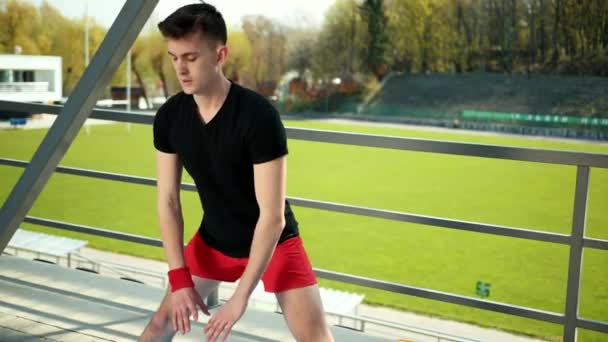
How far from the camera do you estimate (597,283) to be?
1727 centimetres

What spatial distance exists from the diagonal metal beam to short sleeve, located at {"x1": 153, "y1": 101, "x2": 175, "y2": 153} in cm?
28

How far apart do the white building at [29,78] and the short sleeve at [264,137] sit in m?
38.9

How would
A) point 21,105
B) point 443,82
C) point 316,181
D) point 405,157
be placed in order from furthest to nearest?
point 443,82 → point 405,157 → point 316,181 → point 21,105

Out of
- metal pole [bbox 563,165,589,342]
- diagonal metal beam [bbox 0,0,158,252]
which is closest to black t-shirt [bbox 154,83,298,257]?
diagonal metal beam [bbox 0,0,158,252]

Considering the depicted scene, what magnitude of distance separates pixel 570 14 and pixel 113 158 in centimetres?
2736

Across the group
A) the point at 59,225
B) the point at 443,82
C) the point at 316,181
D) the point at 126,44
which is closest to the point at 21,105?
the point at 59,225

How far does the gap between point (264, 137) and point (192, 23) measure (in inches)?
7.3

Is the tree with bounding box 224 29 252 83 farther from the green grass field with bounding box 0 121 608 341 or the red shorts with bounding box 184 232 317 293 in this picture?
the red shorts with bounding box 184 232 317 293

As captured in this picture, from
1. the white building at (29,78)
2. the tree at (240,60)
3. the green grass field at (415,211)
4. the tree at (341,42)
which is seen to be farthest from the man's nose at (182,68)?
the tree at (240,60)

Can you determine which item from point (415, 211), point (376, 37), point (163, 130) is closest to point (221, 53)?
point (163, 130)

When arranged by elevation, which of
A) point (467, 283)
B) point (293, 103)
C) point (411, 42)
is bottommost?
point (467, 283)

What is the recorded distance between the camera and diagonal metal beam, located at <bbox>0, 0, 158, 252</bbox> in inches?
47.2

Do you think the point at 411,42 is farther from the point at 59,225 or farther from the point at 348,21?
the point at 59,225

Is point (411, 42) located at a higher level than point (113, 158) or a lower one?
higher
